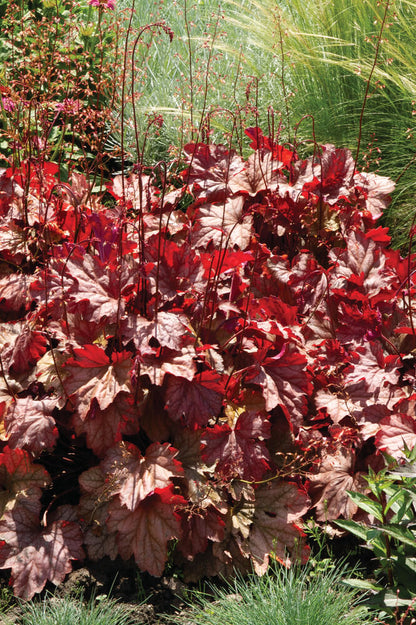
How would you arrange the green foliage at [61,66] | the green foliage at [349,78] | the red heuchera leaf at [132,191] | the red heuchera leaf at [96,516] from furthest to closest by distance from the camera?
the green foliage at [349,78] < the green foliage at [61,66] < the red heuchera leaf at [132,191] < the red heuchera leaf at [96,516]

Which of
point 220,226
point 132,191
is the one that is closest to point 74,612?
point 220,226

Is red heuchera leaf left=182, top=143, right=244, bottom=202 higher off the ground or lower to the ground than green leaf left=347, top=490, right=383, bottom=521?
higher

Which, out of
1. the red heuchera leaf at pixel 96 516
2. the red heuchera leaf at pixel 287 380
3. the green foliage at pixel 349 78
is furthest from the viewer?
the green foliage at pixel 349 78

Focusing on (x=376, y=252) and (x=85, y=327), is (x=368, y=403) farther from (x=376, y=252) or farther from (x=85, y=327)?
(x=85, y=327)

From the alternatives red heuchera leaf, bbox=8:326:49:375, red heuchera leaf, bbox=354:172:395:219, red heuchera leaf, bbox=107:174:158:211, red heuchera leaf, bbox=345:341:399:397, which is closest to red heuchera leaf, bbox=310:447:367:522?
red heuchera leaf, bbox=345:341:399:397

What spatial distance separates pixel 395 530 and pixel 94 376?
1.00 metres

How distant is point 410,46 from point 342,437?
2767mm

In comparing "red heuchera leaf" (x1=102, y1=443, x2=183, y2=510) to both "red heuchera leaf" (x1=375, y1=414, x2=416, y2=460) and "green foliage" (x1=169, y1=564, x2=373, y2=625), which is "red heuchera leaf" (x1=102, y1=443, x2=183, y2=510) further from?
"red heuchera leaf" (x1=375, y1=414, x2=416, y2=460)

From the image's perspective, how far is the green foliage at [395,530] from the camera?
1.92 meters

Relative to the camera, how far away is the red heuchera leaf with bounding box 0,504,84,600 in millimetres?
2146

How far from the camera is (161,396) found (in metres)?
2.37

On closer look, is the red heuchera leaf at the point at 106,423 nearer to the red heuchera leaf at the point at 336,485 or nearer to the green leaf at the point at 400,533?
the red heuchera leaf at the point at 336,485

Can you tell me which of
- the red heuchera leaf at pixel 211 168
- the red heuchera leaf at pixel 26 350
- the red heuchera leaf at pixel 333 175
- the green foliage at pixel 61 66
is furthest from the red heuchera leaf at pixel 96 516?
the green foliage at pixel 61 66

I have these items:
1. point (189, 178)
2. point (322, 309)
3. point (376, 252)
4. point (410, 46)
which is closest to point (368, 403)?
point (322, 309)
